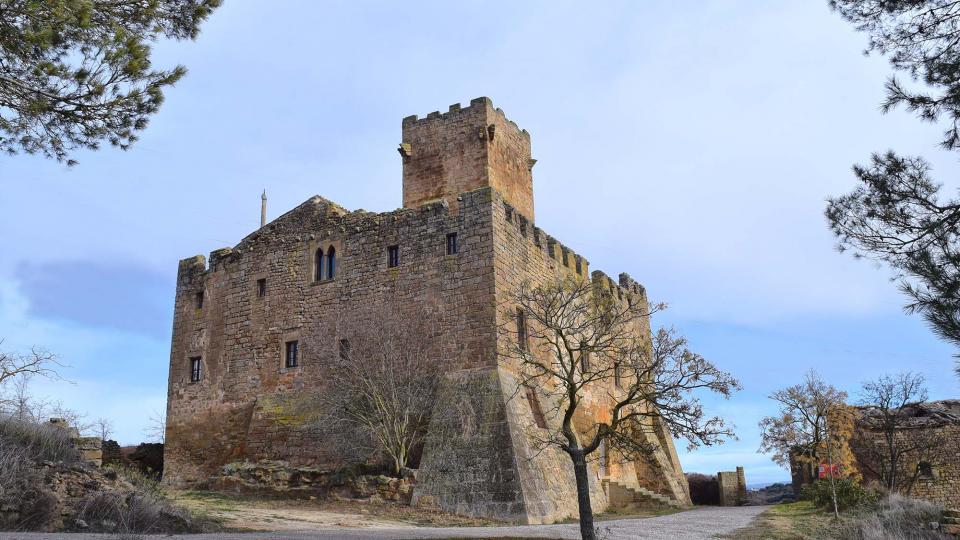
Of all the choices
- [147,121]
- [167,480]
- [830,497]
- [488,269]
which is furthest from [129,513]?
[830,497]

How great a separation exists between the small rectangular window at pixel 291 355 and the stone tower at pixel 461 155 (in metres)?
6.37

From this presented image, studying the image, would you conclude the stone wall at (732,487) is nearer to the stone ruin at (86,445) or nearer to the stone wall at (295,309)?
the stone wall at (295,309)

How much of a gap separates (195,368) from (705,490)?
22.1 meters

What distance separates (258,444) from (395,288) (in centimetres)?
623

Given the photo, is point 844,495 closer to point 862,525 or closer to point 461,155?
point 862,525

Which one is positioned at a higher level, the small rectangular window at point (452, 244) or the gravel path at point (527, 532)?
the small rectangular window at point (452, 244)

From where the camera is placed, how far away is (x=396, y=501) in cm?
1969

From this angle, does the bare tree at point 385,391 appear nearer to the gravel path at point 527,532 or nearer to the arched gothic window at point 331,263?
the arched gothic window at point 331,263

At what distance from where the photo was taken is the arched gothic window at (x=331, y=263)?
25188 millimetres

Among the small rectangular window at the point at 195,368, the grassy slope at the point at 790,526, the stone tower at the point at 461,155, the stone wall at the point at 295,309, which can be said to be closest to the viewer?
the grassy slope at the point at 790,526

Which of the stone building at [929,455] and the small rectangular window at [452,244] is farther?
the stone building at [929,455]

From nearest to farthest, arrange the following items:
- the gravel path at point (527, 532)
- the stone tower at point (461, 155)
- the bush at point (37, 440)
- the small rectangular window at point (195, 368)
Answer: the gravel path at point (527, 532) → the bush at point (37, 440) → the small rectangular window at point (195, 368) → the stone tower at point (461, 155)

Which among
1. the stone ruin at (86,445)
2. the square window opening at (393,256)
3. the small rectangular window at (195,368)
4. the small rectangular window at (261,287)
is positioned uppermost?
the square window opening at (393,256)

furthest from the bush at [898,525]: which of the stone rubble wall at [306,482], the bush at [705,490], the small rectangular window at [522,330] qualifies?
the bush at [705,490]
